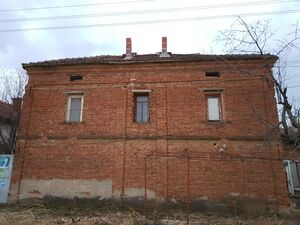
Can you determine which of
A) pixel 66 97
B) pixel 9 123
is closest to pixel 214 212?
pixel 66 97

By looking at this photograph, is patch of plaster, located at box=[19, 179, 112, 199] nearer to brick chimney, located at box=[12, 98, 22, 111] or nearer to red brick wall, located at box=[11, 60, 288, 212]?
red brick wall, located at box=[11, 60, 288, 212]

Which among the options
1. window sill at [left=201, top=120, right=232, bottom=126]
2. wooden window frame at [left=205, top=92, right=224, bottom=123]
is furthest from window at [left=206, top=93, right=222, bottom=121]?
window sill at [left=201, top=120, right=232, bottom=126]

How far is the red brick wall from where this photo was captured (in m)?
13.3

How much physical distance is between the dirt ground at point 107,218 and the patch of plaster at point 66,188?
72 cm

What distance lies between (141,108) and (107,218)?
536 cm

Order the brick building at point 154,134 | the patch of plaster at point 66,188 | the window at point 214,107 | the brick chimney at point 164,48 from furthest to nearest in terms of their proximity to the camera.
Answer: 1. the brick chimney at point 164,48
2. the window at point 214,107
3. the patch of plaster at point 66,188
4. the brick building at point 154,134

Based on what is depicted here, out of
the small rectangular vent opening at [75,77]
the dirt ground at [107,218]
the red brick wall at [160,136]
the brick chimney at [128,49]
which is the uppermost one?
the brick chimney at [128,49]

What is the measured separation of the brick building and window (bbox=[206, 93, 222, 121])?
0.15 ft

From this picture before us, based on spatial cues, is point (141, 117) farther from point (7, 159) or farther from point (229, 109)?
point (7, 159)

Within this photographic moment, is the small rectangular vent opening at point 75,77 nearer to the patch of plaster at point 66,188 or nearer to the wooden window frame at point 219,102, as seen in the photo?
the patch of plaster at point 66,188

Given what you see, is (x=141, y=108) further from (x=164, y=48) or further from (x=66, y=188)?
(x=66, y=188)

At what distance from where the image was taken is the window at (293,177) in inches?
674

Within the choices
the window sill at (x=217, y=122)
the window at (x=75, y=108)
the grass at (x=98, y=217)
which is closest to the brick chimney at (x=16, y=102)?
the window at (x=75, y=108)

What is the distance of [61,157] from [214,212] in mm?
6972
